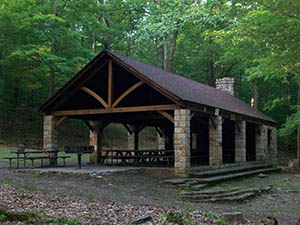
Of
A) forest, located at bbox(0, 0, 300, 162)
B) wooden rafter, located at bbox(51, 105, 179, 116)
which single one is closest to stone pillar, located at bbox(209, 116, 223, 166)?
wooden rafter, located at bbox(51, 105, 179, 116)

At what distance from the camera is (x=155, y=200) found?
31.0 feet

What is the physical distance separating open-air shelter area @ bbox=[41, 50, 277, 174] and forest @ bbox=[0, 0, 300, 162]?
2172mm

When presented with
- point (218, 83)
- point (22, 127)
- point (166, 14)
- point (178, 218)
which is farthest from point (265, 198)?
point (22, 127)

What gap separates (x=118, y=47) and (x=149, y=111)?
19.6m

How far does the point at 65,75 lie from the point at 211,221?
21.3 meters

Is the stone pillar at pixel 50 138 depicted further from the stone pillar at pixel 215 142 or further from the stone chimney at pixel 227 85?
the stone chimney at pixel 227 85

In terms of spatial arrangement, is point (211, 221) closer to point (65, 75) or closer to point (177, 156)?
point (177, 156)

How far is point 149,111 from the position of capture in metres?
15.8

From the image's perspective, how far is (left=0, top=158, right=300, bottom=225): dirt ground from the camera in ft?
29.0

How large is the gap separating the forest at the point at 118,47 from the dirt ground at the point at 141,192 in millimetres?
5277

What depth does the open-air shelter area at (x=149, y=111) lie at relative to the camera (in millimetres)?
13211

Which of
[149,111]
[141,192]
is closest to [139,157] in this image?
[149,111]

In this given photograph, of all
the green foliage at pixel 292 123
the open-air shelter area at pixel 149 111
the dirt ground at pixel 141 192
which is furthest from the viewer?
the green foliage at pixel 292 123

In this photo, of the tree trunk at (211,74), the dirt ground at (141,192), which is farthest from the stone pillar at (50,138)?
the tree trunk at (211,74)
